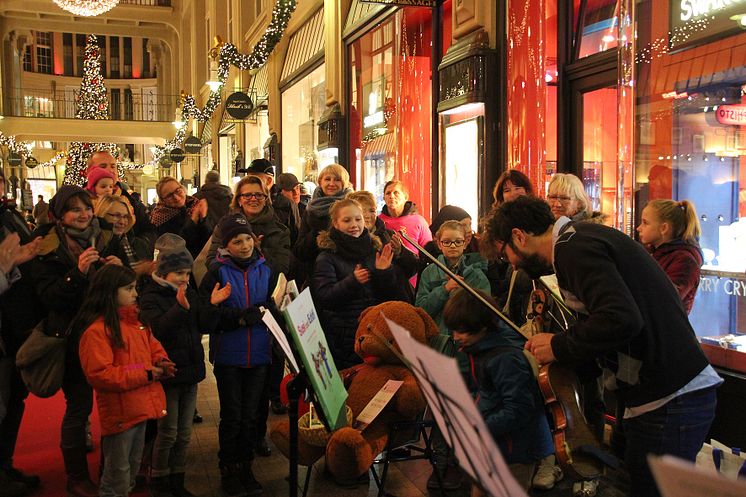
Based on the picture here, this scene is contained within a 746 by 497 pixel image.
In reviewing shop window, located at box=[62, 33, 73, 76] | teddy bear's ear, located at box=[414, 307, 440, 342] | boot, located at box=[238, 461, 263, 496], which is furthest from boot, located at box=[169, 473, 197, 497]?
shop window, located at box=[62, 33, 73, 76]

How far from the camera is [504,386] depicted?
131 inches

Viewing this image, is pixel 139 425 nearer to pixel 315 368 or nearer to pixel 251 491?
pixel 251 491

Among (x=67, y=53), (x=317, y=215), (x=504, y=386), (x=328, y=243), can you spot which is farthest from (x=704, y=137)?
(x=67, y=53)

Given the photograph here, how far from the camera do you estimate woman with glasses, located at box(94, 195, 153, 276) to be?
533 cm

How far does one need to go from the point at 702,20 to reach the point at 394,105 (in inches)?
207

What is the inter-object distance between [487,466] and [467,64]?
6266 mm

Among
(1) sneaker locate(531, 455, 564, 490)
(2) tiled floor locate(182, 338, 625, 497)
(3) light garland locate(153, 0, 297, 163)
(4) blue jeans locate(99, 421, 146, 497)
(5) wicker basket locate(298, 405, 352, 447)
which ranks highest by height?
(3) light garland locate(153, 0, 297, 163)

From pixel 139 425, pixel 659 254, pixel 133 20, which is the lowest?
pixel 139 425

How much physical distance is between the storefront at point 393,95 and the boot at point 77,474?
5000 millimetres

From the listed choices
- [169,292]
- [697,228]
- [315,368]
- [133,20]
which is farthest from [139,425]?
[133,20]

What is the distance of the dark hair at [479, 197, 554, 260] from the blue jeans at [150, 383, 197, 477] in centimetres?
255

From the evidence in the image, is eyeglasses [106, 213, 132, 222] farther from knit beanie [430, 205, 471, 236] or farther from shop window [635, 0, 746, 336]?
shop window [635, 0, 746, 336]

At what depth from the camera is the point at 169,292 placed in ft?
15.4

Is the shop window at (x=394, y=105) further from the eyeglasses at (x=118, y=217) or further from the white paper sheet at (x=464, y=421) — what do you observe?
the white paper sheet at (x=464, y=421)
